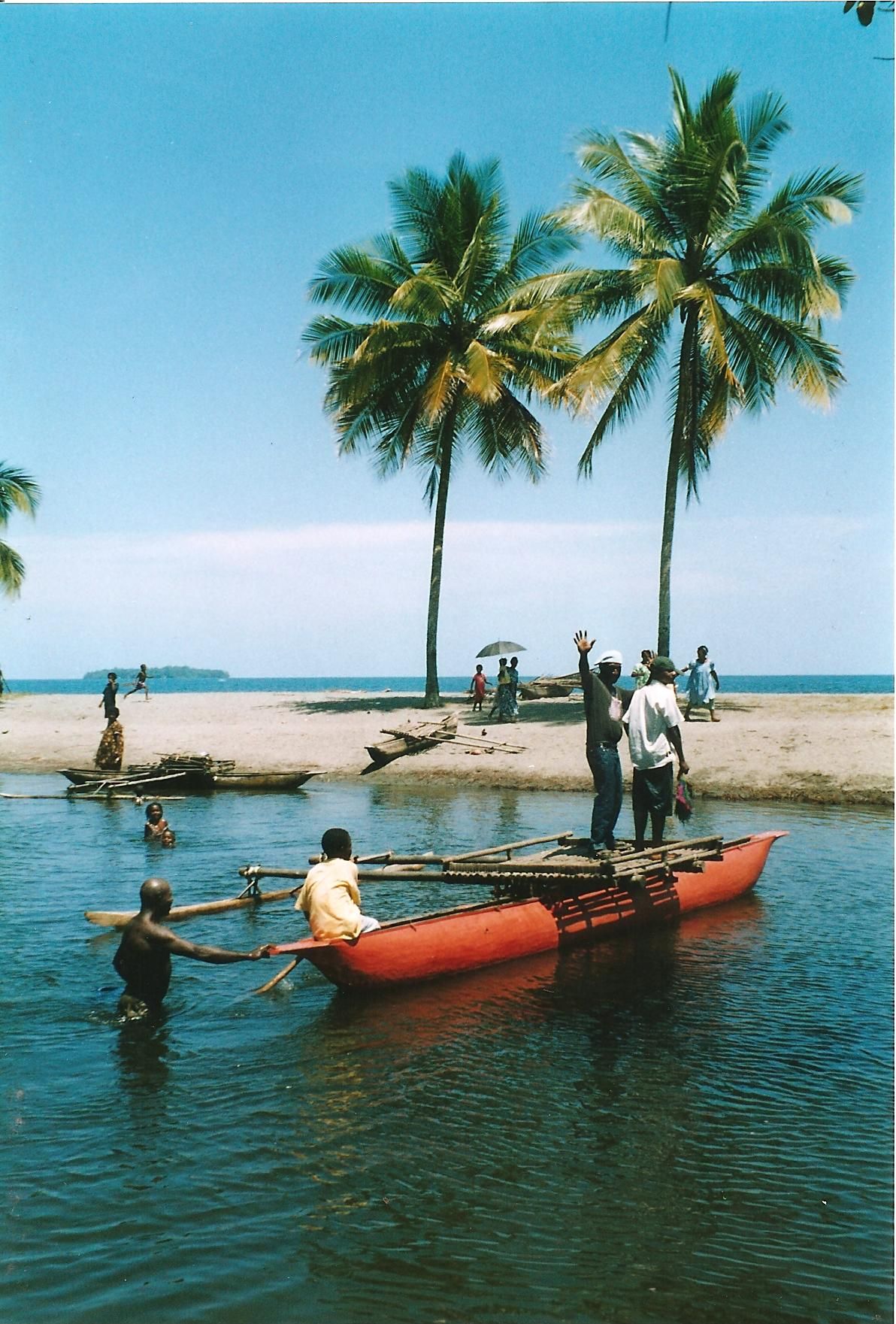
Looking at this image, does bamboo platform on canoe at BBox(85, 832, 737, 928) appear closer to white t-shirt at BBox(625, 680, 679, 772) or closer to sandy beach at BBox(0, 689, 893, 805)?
white t-shirt at BBox(625, 680, 679, 772)

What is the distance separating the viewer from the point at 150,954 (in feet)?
26.9

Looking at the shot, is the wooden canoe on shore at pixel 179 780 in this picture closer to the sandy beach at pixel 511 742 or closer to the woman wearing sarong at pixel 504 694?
the sandy beach at pixel 511 742

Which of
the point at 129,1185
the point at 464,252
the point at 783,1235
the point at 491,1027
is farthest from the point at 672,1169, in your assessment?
the point at 464,252

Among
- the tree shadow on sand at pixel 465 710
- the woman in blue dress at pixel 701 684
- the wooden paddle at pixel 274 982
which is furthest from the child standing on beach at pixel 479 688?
the wooden paddle at pixel 274 982

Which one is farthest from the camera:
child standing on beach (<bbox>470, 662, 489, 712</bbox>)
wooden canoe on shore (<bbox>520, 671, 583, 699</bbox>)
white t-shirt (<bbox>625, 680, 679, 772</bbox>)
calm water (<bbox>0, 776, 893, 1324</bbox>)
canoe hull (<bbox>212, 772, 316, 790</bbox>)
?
wooden canoe on shore (<bbox>520, 671, 583, 699</bbox>)

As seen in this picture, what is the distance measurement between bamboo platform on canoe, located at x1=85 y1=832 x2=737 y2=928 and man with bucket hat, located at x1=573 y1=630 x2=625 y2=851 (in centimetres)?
39

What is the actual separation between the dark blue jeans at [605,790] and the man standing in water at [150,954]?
442cm

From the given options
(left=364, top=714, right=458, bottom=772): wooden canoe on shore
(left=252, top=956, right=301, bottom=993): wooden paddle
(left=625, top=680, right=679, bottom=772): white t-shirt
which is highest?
(left=625, top=680, right=679, bottom=772): white t-shirt

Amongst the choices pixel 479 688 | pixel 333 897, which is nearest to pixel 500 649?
pixel 479 688

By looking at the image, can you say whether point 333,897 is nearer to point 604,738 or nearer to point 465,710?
point 604,738

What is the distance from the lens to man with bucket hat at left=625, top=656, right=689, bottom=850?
1067cm

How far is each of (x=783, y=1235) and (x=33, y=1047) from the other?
5533 mm

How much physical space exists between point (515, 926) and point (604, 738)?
2321 millimetres

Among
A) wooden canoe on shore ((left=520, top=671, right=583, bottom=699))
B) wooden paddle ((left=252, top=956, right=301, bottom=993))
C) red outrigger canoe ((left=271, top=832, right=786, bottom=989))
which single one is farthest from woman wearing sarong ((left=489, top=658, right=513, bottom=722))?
wooden paddle ((left=252, top=956, right=301, bottom=993))
